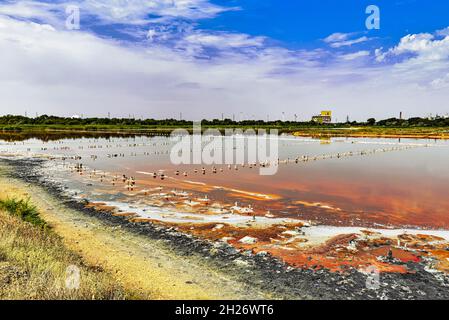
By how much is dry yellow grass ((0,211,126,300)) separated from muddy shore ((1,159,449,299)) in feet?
11.3

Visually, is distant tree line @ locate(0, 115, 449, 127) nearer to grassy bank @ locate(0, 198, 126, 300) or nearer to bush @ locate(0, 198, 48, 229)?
bush @ locate(0, 198, 48, 229)

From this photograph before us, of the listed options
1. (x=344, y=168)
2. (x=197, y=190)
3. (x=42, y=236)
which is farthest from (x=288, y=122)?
(x=42, y=236)

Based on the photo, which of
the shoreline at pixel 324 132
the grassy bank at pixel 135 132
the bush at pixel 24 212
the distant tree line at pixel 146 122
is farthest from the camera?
the distant tree line at pixel 146 122

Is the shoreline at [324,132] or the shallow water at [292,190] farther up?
the shoreline at [324,132]

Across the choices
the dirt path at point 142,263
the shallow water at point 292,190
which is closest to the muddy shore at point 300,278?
the dirt path at point 142,263

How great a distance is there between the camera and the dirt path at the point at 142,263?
942 cm

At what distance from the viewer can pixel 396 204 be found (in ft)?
64.3

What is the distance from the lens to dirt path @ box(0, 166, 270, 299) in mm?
9422

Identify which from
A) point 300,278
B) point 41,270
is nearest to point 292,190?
point 300,278

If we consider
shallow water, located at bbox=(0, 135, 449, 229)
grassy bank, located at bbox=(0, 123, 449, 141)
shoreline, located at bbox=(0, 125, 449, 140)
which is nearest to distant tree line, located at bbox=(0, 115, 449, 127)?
grassy bank, located at bbox=(0, 123, 449, 141)

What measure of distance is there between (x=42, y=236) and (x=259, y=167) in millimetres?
25149

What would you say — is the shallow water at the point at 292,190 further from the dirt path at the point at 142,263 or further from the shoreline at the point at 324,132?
the shoreline at the point at 324,132

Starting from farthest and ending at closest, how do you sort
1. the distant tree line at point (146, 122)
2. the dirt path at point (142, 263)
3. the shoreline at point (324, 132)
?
1. the distant tree line at point (146, 122)
2. the shoreline at point (324, 132)
3. the dirt path at point (142, 263)

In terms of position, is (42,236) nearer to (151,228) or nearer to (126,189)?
(151,228)
